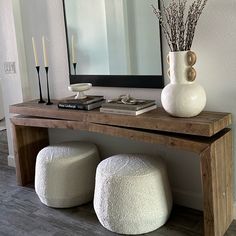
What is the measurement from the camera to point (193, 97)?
198cm

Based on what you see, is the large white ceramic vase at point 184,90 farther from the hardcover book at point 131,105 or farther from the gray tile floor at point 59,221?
the gray tile floor at point 59,221

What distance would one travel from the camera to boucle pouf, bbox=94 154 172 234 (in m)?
2.08

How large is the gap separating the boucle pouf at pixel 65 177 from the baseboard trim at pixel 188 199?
61 centimetres

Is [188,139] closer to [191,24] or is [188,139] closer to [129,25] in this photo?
[191,24]

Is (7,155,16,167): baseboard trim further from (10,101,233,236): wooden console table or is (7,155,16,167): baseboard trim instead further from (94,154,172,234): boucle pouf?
(94,154,172,234): boucle pouf

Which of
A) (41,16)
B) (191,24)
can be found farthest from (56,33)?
(191,24)

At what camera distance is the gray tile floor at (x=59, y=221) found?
2186 millimetres

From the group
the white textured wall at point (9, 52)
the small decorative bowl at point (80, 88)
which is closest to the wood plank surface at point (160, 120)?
the small decorative bowl at point (80, 88)

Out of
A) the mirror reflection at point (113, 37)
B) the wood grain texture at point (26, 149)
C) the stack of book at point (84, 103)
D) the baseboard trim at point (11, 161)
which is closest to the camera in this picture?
the mirror reflection at point (113, 37)

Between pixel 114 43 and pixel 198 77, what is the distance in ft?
2.23

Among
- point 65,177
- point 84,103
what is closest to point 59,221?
point 65,177

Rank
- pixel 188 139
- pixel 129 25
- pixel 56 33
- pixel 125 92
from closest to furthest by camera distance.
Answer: pixel 188 139, pixel 129 25, pixel 125 92, pixel 56 33

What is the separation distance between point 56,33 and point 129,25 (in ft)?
2.44

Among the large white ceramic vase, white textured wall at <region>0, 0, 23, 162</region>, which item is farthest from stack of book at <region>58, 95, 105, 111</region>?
white textured wall at <region>0, 0, 23, 162</region>
